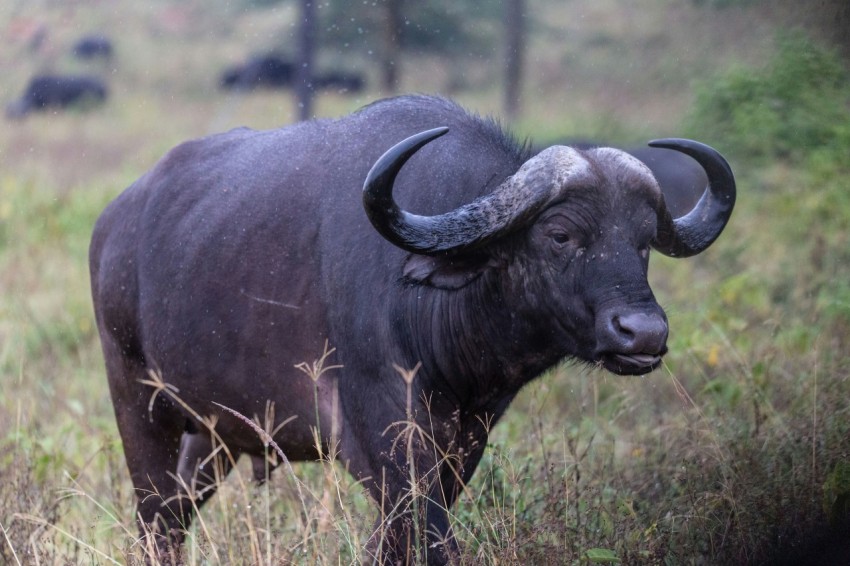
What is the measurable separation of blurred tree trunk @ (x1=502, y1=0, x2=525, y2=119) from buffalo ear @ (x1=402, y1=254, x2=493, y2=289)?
33.8 feet

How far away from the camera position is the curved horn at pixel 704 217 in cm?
402

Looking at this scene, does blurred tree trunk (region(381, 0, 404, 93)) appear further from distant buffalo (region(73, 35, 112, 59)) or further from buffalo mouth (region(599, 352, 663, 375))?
buffalo mouth (region(599, 352, 663, 375))

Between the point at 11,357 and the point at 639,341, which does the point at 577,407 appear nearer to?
the point at 639,341

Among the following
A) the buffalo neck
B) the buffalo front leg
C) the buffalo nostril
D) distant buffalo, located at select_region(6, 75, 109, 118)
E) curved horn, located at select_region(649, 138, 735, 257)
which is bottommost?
distant buffalo, located at select_region(6, 75, 109, 118)

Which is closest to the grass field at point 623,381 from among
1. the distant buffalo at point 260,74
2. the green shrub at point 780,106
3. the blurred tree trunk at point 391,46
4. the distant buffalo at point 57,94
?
the green shrub at point 780,106

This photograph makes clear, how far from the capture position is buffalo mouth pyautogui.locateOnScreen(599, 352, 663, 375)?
340cm

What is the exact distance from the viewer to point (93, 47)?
2116 centimetres

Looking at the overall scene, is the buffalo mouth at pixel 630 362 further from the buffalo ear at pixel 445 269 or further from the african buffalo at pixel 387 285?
the buffalo ear at pixel 445 269

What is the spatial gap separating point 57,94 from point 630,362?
60.5ft

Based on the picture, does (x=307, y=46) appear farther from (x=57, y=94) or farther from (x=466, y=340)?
(x=57, y=94)

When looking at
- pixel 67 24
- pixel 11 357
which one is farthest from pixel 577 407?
pixel 67 24

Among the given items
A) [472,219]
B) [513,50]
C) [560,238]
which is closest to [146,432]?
[472,219]

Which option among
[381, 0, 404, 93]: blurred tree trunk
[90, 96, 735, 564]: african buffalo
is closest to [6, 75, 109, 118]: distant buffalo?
[381, 0, 404, 93]: blurred tree trunk

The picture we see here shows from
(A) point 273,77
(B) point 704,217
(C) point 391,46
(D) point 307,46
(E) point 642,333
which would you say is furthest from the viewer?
(A) point 273,77
